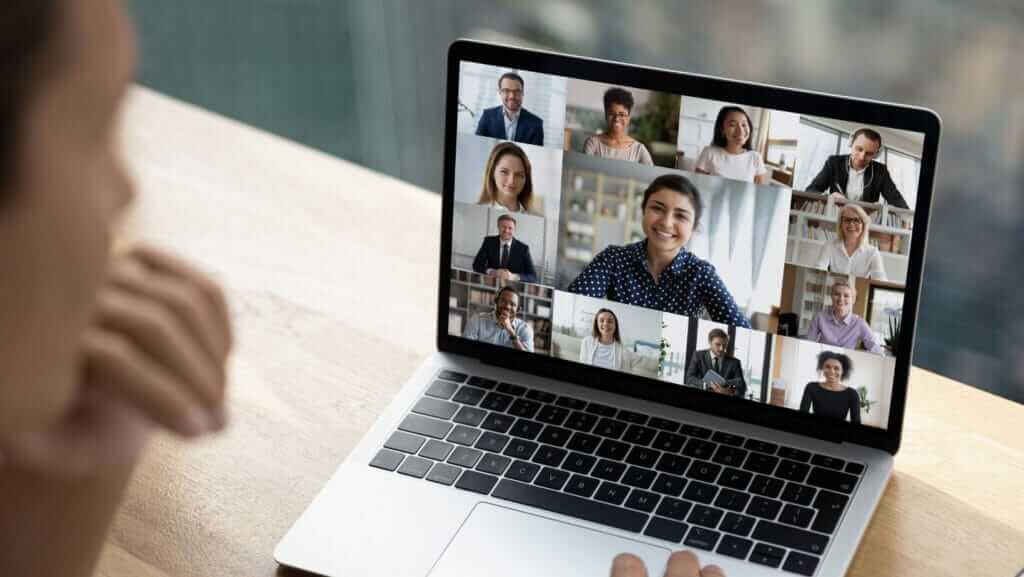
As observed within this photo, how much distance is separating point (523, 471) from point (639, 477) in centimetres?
8

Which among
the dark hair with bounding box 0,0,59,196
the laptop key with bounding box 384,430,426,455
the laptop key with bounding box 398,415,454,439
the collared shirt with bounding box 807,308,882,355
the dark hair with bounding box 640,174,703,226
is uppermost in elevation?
the dark hair with bounding box 0,0,59,196

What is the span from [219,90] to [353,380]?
5.22ft

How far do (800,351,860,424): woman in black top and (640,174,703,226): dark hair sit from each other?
0.40 feet

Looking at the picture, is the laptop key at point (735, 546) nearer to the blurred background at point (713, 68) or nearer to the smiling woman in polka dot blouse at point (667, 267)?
the smiling woman in polka dot blouse at point (667, 267)

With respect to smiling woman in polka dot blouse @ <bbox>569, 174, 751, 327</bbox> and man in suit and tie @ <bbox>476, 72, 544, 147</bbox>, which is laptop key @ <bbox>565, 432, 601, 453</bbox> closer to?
smiling woman in polka dot blouse @ <bbox>569, 174, 751, 327</bbox>

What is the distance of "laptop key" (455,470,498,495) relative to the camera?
0.79 metres

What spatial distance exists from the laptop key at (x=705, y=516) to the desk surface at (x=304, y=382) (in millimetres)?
91

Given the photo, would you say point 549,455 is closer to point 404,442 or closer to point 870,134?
point 404,442

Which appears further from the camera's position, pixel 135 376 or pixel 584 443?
pixel 584 443

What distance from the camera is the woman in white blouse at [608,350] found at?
85 centimetres

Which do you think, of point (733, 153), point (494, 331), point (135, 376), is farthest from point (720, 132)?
point (135, 376)

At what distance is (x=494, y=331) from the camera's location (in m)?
0.89

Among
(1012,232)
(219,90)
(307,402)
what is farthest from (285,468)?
(219,90)

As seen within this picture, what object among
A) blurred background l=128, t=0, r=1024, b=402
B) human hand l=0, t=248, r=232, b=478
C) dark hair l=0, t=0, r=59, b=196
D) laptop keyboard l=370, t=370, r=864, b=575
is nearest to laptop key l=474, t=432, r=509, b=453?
laptop keyboard l=370, t=370, r=864, b=575
